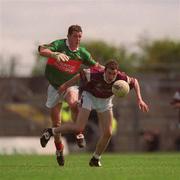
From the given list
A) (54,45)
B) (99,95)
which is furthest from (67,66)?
(99,95)

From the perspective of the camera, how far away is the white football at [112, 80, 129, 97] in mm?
15492

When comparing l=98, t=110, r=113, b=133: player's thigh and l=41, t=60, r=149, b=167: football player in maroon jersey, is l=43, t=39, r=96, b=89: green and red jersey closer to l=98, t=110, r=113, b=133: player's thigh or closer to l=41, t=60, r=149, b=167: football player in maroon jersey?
l=41, t=60, r=149, b=167: football player in maroon jersey

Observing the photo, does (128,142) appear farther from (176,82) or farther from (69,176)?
(69,176)

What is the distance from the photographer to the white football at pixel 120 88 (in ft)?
50.8

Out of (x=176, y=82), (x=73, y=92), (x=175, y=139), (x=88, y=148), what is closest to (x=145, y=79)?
(x=176, y=82)

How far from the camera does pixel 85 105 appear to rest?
52.4 feet

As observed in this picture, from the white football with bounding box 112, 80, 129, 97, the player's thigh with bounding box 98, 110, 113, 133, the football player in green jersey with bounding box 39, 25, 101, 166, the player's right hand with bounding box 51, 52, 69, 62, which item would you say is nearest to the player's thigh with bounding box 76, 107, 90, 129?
the player's thigh with bounding box 98, 110, 113, 133

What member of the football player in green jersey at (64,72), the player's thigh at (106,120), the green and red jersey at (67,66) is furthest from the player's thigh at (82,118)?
the green and red jersey at (67,66)

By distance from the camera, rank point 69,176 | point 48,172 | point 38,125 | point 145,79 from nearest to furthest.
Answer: point 69,176 → point 48,172 → point 38,125 → point 145,79

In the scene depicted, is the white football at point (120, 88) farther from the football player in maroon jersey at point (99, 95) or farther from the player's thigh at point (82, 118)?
the player's thigh at point (82, 118)

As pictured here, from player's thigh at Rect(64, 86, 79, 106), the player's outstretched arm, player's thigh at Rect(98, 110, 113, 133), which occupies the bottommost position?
player's thigh at Rect(98, 110, 113, 133)

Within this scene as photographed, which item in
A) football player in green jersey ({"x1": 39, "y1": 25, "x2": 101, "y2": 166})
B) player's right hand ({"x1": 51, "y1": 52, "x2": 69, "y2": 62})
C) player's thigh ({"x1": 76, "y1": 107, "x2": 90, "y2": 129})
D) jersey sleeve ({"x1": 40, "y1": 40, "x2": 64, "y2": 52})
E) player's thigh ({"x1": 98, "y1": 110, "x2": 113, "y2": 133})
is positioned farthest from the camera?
football player in green jersey ({"x1": 39, "y1": 25, "x2": 101, "y2": 166})

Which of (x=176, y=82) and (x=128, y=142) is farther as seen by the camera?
(x=176, y=82)

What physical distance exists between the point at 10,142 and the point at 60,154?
50.0 feet
